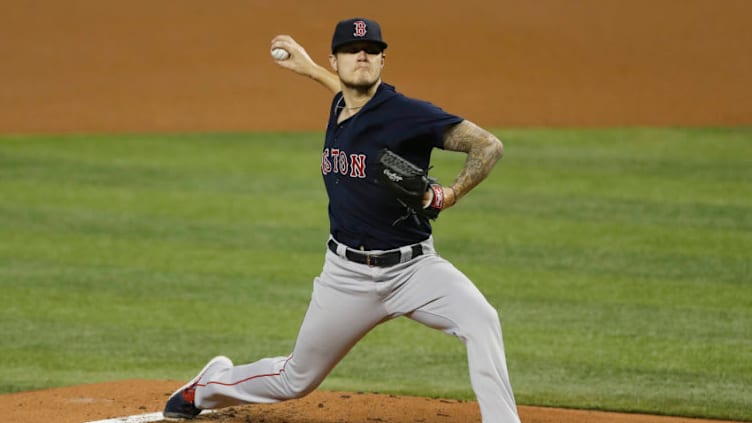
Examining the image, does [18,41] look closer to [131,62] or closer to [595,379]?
[131,62]

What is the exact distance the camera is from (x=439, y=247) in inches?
390

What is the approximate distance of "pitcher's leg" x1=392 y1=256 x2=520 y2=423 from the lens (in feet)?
14.9

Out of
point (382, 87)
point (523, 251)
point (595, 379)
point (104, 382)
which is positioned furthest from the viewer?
point (523, 251)

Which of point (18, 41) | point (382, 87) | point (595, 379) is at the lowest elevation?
point (595, 379)

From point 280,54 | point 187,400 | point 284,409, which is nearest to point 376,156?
point 280,54

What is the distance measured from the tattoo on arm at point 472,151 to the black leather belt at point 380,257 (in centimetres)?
34

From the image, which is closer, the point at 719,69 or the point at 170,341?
the point at 170,341

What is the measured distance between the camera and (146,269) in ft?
30.0

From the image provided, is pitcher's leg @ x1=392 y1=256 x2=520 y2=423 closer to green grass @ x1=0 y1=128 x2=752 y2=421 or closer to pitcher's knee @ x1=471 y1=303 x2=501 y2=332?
pitcher's knee @ x1=471 y1=303 x2=501 y2=332

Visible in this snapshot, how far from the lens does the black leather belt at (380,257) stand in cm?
482

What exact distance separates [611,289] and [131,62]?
976 cm

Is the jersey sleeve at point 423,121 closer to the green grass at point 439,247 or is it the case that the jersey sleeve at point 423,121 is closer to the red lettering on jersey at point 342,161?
the red lettering on jersey at point 342,161

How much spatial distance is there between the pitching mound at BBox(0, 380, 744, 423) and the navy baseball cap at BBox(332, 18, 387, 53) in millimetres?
1826

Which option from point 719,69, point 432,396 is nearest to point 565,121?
point 719,69
